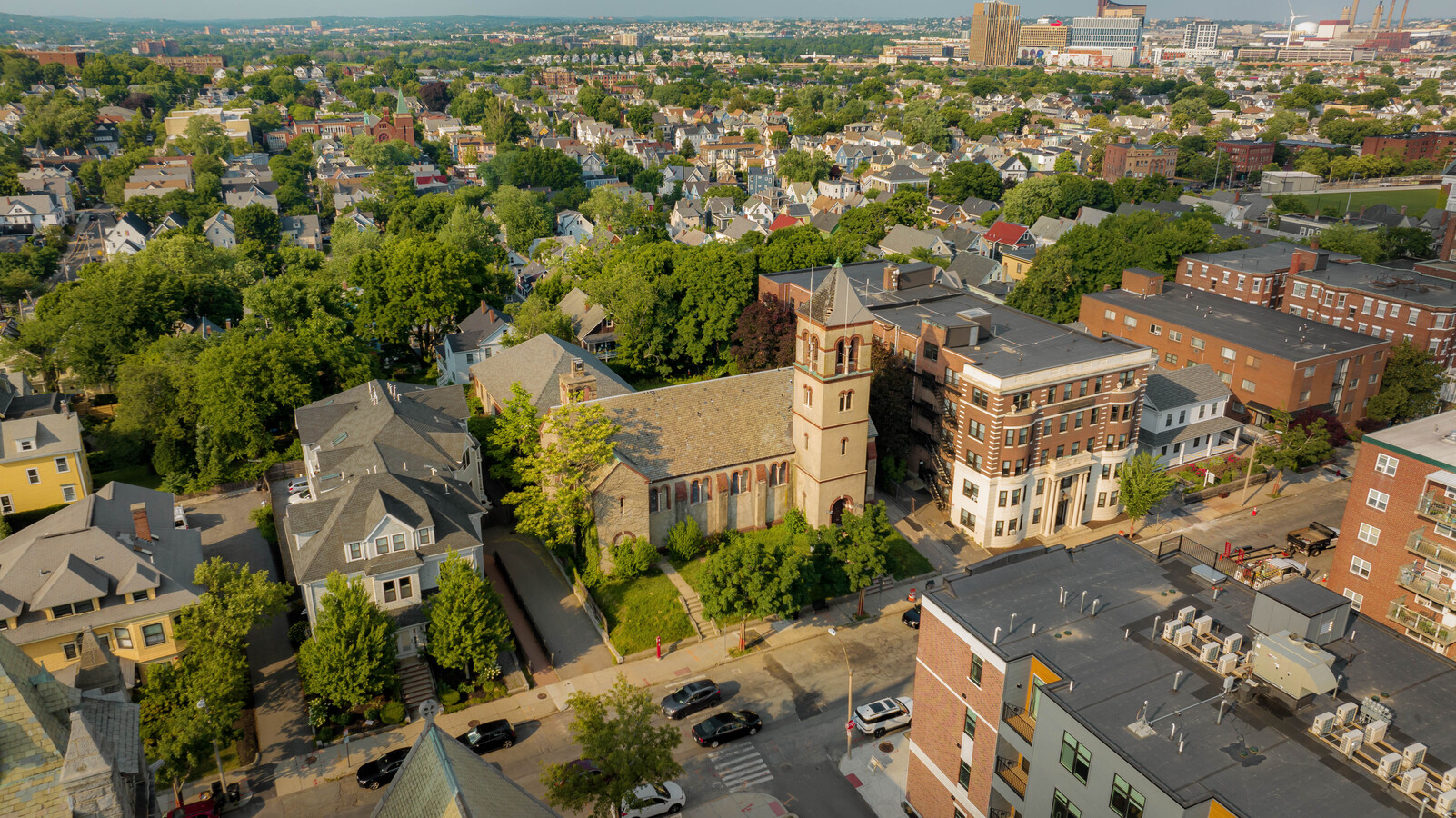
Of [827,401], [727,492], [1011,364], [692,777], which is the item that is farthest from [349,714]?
[1011,364]

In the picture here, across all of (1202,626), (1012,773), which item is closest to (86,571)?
(1012,773)

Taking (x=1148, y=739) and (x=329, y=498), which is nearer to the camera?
(x=1148, y=739)

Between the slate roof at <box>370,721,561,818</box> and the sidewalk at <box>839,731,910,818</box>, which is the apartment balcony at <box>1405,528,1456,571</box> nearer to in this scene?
the sidewalk at <box>839,731,910,818</box>

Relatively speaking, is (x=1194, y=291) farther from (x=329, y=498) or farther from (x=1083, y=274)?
(x=329, y=498)

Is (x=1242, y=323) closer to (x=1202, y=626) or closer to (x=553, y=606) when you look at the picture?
(x=1202, y=626)

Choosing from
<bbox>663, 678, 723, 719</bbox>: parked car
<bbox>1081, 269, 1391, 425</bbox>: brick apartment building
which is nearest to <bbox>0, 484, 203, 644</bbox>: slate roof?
<bbox>663, 678, 723, 719</bbox>: parked car

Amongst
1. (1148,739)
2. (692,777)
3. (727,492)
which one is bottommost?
(692,777)
